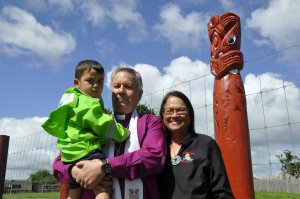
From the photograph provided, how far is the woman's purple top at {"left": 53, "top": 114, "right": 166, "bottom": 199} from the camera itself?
7.30 feet

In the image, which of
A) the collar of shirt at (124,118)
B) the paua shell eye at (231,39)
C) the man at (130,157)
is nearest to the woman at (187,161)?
the man at (130,157)

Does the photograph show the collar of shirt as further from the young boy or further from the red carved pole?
the red carved pole

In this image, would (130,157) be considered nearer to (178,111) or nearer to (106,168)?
(106,168)

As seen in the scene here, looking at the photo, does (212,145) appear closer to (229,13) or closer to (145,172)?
(145,172)

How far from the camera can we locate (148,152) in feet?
7.40

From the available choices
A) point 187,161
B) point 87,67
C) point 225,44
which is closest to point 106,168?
point 187,161

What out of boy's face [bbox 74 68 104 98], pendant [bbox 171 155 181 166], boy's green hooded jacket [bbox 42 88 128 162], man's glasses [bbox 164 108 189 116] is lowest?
pendant [bbox 171 155 181 166]

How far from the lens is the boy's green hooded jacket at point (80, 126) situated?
2334 millimetres

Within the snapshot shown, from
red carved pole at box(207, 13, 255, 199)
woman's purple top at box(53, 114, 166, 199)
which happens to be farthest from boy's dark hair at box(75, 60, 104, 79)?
red carved pole at box(207, 13, 255, 199)

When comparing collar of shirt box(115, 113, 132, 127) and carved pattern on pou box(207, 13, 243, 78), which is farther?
carved pattern on pou box(207, 13, 243, 78)

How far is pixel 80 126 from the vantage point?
2424mm

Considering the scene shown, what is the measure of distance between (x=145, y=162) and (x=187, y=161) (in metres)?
0.35

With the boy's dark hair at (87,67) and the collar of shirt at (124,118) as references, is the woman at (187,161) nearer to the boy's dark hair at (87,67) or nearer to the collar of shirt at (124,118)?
the collar of shirt at (124,118)

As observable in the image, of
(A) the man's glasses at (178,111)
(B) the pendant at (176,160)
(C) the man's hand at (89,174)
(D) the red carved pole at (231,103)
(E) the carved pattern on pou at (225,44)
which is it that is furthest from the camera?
(E) the carved pattern on pou at (225,44)
